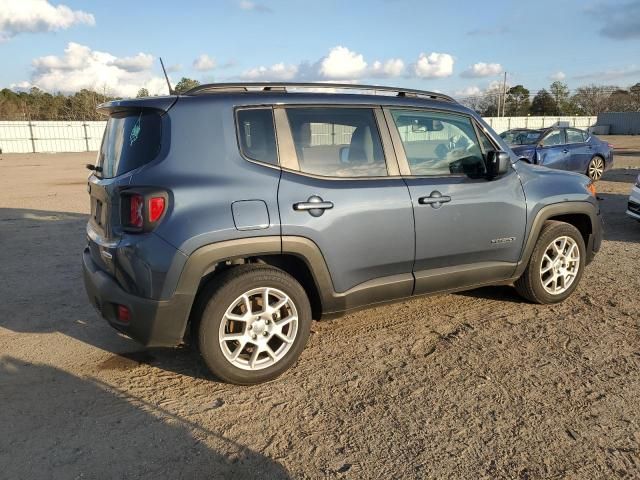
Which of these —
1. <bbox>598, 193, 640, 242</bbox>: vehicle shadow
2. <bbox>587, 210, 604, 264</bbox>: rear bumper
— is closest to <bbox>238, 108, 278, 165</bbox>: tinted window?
<bbox>587, 210, 604, 264</bbox>: rear bumper

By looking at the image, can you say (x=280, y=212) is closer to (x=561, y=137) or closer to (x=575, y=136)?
(x=561, y=137)

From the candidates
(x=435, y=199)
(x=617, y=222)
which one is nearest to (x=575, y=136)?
(x=617, y=222)

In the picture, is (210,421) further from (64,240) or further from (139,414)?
(64,240)

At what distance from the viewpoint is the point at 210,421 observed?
9.86ft

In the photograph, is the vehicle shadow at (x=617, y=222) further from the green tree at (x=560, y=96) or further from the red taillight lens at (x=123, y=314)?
the green tree at (x=560, y=96)

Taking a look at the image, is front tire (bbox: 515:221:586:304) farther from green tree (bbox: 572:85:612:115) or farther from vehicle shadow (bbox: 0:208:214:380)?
green tree (bbox: 572:85:612:115)

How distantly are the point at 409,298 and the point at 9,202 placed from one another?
11787mm

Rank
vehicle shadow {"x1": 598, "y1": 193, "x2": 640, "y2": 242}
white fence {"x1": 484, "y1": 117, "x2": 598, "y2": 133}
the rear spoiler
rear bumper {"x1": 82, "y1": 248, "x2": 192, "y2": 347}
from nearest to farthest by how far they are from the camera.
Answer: rear bumper {"x1": 82, "y1": 248, "x2": 192, "y2": 347} → the rear spoiler → vehicle shadow {"x1": 598, "y1": 193, "x2": 640, "y2": 242} → white fence {"x1": 484, "y1": 117, "x2": 598, "y2": 133}

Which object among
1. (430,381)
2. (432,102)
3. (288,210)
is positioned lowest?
(430,381)

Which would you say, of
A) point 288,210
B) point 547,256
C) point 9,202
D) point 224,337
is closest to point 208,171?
point 288,210

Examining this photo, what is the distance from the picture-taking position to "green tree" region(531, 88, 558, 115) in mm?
78938

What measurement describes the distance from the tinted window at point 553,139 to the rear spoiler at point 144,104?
1143 centimetres

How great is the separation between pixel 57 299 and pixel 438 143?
3957 millimetres

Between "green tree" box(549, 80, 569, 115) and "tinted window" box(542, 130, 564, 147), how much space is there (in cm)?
7401
